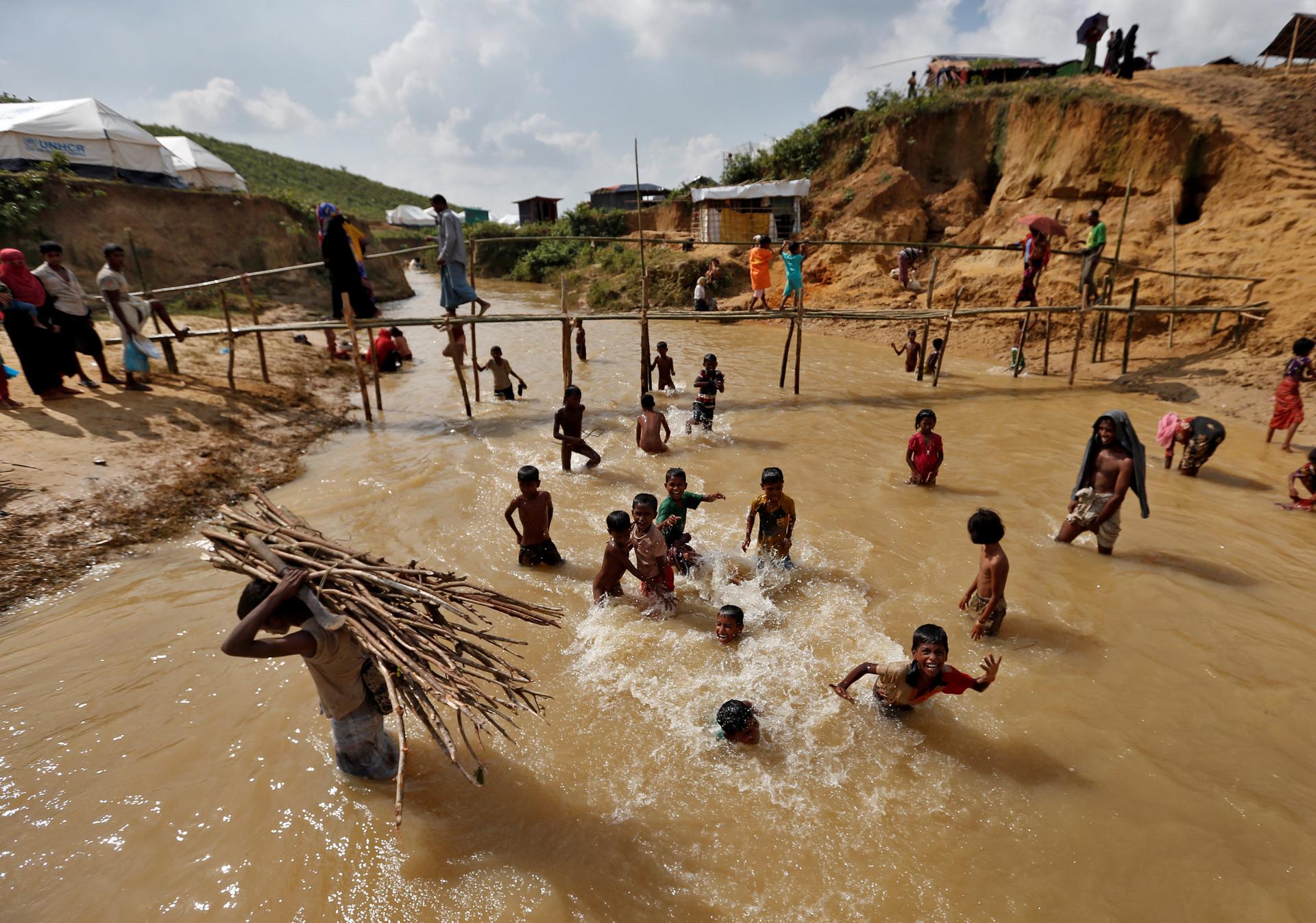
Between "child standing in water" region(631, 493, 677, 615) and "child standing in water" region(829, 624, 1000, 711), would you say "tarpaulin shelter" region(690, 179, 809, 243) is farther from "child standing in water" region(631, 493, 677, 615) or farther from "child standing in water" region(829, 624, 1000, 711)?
"child standing in water" region(829, 624, 1000, 711)

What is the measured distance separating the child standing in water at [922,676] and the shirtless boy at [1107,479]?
2791 millimetres

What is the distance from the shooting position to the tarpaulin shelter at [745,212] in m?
23.6

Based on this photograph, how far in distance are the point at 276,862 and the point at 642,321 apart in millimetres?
8648

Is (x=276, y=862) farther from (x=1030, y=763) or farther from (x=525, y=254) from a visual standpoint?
(x=525, y=254)

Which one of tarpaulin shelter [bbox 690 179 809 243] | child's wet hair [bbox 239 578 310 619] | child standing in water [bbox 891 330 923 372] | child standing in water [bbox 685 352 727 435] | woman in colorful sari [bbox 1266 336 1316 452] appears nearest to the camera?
child's wet hair [bbox 239 578 310 619]

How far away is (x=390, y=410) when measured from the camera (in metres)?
11.1

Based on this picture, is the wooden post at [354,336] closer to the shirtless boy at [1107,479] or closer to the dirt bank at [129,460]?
the dirt bank at [129,460]

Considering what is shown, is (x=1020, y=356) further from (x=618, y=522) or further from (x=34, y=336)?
(x=34, y=336)

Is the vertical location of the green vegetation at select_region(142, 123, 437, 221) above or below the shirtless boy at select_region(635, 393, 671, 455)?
above

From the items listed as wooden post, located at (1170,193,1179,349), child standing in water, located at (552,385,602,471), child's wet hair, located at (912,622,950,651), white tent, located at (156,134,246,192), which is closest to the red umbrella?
wooden post, located at (1170,193,1179,349)

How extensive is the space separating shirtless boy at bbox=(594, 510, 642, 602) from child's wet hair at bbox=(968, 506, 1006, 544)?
249cm

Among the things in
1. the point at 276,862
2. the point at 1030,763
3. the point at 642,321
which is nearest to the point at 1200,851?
the point at 1030,763

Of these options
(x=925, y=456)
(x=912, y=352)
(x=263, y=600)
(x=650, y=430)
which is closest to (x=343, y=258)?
(x=650, y=430)

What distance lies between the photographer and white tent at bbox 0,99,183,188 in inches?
643
